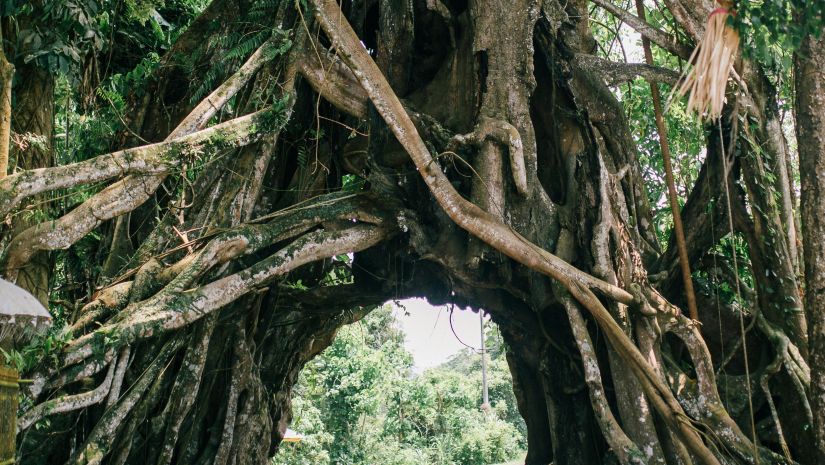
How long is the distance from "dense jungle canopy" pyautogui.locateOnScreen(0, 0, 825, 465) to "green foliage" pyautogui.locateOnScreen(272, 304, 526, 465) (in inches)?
219

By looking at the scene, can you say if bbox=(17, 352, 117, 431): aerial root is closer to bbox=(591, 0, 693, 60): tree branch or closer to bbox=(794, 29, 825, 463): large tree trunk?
bbox=(794, 29, 825, 463): large tree trunk

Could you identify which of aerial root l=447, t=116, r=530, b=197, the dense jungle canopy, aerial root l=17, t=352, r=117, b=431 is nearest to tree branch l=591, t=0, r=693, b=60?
the dense jungle canopy

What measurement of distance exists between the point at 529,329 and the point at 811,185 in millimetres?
2338

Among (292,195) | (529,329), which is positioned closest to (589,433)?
(529,329)

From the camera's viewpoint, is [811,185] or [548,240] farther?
[548,240]

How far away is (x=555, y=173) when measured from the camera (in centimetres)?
532

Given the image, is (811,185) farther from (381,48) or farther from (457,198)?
(381,48)

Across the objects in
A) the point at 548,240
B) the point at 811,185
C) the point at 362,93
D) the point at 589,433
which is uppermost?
the point at 362,93

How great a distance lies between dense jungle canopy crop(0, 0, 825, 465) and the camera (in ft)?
13.4

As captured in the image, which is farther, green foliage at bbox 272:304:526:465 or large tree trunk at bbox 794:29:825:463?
green foliage at bbox 272:304:526:465

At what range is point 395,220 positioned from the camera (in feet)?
16.6

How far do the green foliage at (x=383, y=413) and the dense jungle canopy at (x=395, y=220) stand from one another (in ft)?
18.2

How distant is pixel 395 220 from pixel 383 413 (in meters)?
10.1

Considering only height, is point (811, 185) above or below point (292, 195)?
below
